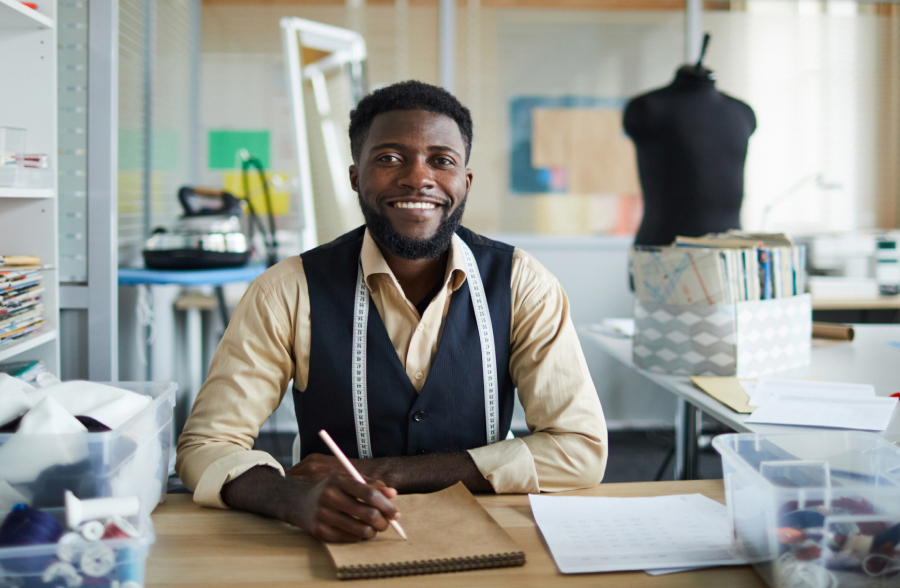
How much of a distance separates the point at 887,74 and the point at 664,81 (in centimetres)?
129

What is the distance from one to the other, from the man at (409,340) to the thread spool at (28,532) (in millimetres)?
433

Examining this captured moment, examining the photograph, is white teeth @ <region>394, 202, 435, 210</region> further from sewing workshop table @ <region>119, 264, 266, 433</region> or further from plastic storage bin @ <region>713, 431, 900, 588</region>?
sewing workshop table @ <region>119, 264, 266, 433</region>

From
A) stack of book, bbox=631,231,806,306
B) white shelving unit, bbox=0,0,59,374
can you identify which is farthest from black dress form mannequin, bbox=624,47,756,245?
white shelving unit, bbox=0,0,59,374

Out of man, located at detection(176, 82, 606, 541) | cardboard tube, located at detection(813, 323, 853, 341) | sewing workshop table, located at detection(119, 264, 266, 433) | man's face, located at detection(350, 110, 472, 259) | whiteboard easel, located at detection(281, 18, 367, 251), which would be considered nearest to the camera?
man, located at detection(176, 82, 606, 541)

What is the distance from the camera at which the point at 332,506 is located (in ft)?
2.97

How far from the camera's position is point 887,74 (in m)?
4.08

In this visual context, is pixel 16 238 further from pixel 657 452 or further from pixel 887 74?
pixel 887 74

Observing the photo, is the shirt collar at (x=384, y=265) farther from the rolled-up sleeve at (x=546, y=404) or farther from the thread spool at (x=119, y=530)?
the thread spool at (x=119, y=530)

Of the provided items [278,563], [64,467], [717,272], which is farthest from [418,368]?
[717,272]

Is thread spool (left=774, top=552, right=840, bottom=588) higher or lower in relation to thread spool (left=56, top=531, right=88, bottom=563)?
lower

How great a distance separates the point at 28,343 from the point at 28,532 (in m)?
1.23

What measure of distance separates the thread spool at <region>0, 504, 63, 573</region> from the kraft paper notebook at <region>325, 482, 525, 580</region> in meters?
0.30

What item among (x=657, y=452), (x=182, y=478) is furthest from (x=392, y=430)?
(x=657, y=452)

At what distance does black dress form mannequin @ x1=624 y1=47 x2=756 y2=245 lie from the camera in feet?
8.23
